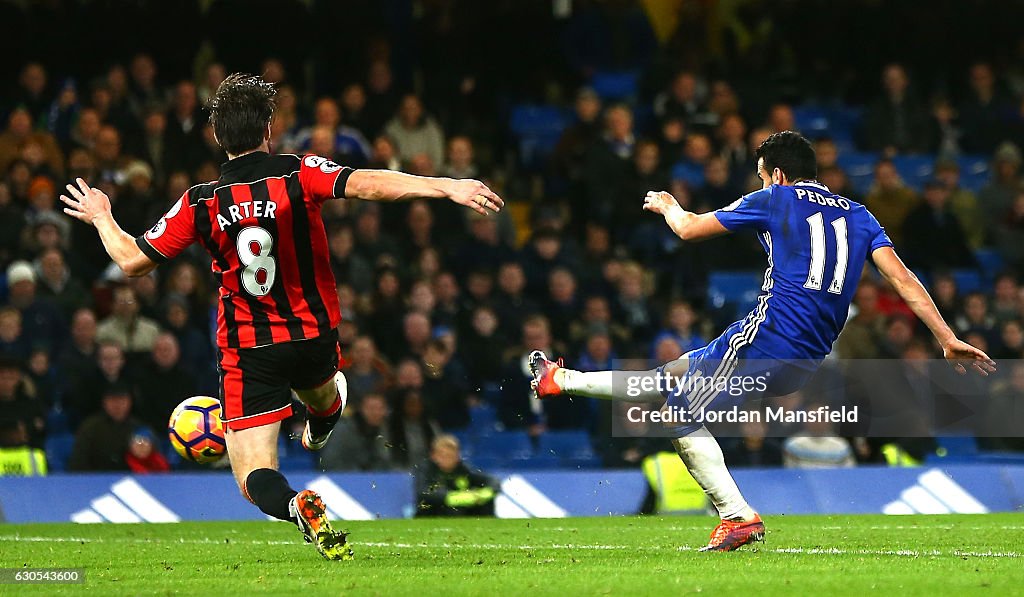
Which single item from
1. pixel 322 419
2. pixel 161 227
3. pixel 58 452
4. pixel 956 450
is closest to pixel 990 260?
pixel 956 450

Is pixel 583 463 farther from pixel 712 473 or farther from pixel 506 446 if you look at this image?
pixel 712 473

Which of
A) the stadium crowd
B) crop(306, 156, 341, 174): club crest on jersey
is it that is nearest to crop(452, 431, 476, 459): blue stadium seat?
the stadium crowd

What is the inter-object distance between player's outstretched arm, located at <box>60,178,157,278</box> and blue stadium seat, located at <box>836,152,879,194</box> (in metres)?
13.0

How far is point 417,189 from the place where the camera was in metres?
7.47

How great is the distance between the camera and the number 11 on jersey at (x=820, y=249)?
8.38m

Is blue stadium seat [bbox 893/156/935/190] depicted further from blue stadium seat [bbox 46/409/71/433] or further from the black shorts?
the black shorts

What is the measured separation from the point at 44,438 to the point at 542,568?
293 inches

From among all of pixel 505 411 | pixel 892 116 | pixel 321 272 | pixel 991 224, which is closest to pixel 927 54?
pixel 892 116

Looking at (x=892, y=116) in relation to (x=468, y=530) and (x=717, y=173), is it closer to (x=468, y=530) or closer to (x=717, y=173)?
(x=717, y=173)

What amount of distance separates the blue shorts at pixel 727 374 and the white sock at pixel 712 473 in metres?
0.14

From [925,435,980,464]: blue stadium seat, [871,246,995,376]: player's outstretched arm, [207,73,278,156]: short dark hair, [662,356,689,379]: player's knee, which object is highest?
[207,73,278,156]: short dark hair

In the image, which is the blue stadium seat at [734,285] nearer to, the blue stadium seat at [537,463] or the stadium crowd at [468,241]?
the stadium crowd at [468,241]

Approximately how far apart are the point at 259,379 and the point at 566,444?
6971 mm

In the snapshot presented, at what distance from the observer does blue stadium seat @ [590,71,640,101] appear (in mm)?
21219
